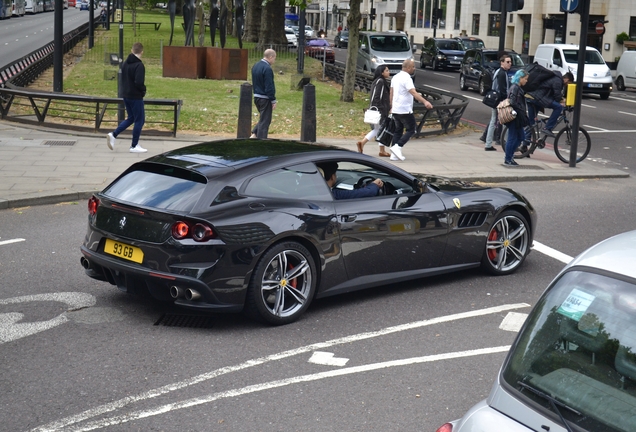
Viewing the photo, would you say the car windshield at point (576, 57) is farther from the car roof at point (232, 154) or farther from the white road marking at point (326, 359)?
the white road marking at point (326, 359)

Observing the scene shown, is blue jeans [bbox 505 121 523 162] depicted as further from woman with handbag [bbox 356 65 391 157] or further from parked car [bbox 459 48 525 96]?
parked car [bbox 459 48 525 96]

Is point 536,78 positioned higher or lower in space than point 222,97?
higher

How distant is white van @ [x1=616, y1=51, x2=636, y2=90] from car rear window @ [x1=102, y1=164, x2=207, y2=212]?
3545 centimetres

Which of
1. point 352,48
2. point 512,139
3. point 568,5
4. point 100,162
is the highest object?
point 568,5

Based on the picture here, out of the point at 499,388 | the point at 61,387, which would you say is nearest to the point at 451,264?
the point at 61,387

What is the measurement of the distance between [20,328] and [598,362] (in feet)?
15.5

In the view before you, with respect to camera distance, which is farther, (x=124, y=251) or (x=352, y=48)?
(x=352, y=48)

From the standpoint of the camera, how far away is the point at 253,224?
21.0ft

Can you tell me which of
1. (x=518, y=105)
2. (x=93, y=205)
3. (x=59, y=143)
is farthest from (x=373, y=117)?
(x=93, y=205)

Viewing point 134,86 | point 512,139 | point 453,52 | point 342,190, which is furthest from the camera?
point 453,52

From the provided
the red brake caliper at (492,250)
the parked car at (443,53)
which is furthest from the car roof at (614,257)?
the parked car at (443,53)

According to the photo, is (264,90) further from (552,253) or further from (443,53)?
(443,53)

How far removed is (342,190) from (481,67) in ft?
90.6

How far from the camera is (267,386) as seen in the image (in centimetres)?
541
